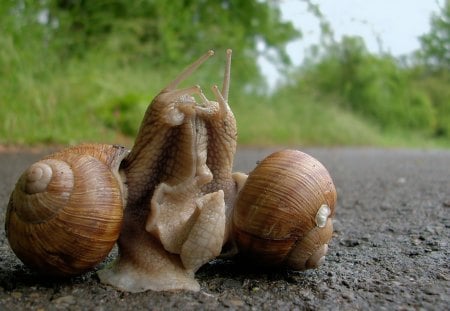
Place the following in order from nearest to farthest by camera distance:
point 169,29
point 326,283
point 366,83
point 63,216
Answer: point 63,216
point 326,283
point 169,29
point 366,83

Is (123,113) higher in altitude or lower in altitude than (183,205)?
lower

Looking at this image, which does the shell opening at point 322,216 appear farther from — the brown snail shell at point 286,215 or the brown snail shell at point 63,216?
the brown snail shell at point 63,216

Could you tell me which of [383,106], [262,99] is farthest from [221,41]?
[383,106]

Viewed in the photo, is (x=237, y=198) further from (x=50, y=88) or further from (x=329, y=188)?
(x=50, y=88)

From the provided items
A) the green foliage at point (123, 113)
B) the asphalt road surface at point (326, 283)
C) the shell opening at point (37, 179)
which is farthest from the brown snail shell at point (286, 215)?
the green foliage at point (123, 113)

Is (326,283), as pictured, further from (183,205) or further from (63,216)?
(63,216)

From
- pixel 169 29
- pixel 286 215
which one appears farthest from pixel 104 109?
pixel 286 215
